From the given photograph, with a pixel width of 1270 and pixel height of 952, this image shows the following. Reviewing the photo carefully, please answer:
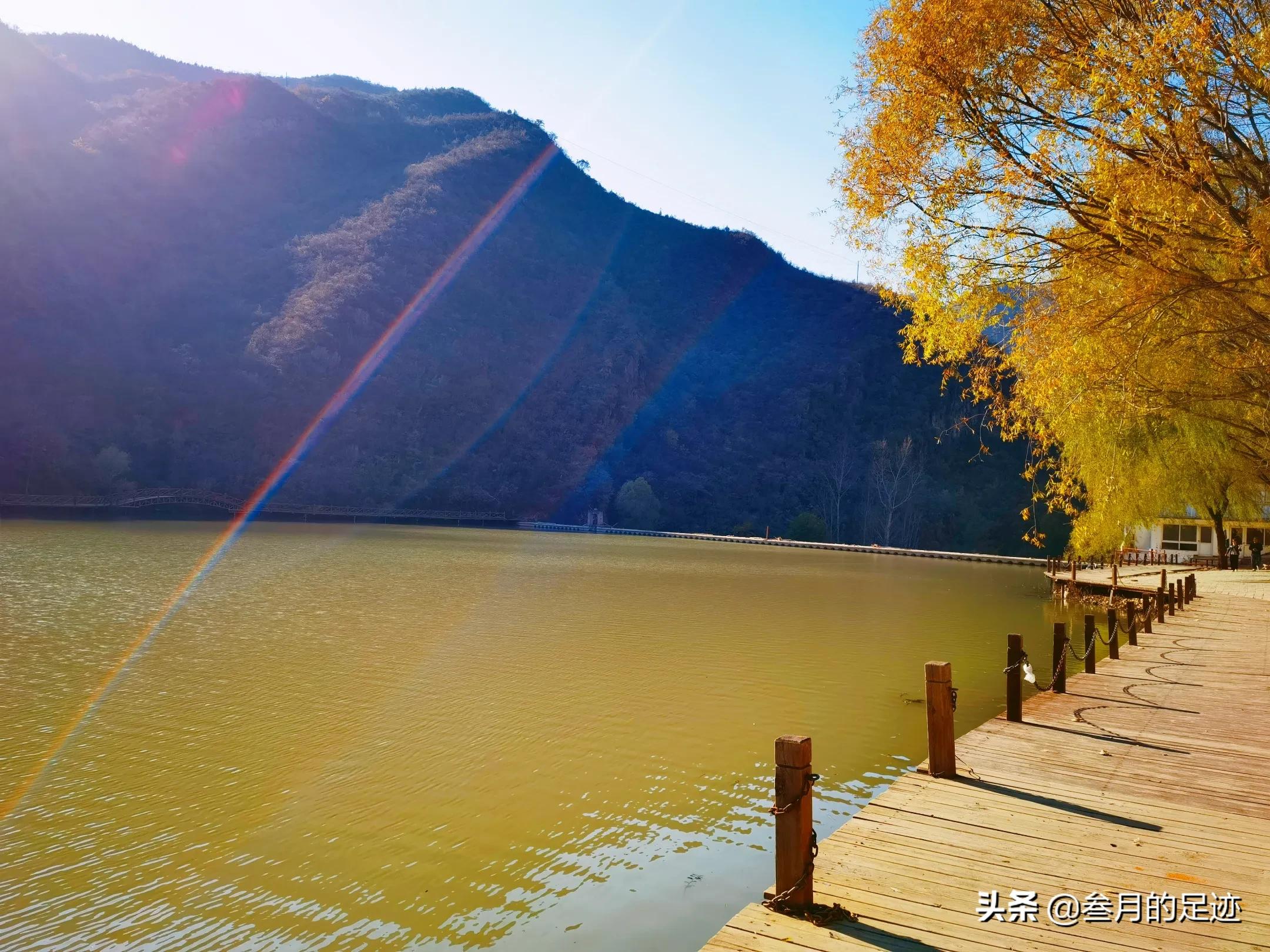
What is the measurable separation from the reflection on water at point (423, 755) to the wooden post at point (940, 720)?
4.31ft

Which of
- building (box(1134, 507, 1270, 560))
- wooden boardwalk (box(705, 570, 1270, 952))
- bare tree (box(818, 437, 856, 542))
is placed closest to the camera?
wooden boardwalk (box(705, 570, 1270, 952))

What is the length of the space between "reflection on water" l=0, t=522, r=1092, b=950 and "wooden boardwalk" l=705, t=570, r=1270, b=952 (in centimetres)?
133

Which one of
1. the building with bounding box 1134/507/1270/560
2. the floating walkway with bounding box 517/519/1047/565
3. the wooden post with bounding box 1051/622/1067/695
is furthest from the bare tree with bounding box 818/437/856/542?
the wooden post with bounding box 1051/622/1067/695

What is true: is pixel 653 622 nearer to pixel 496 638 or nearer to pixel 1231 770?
pixel 496 638

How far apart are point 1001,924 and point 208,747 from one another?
7.63 meters

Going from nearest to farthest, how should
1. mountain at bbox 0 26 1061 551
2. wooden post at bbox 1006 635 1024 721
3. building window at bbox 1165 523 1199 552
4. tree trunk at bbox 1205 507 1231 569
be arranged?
1. wooden post at bbox 1006 635 1024 721
2. tree trunk at bbox 1205 507 1231 569
3. building window at bbox 1165 523 1199 552
4. mountain at bbox 0 26 1061 551

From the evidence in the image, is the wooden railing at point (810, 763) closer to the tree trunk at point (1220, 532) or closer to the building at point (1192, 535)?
the tree trunk at point (1220, 532)

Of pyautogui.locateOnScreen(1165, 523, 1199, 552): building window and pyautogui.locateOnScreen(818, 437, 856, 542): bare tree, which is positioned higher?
pyautogui.locateOnScreen(818, 437, 856, 542): bare tree

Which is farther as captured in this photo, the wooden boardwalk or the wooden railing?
the wooden railing

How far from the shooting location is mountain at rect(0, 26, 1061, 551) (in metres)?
66.1

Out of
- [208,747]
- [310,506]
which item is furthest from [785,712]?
[310,506]

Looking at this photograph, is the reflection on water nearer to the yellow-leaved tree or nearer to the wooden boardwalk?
the wooden boardwalk

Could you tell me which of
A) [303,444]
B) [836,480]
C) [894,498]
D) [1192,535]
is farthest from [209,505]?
[1192,535]

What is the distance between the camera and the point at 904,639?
18.1 meters
